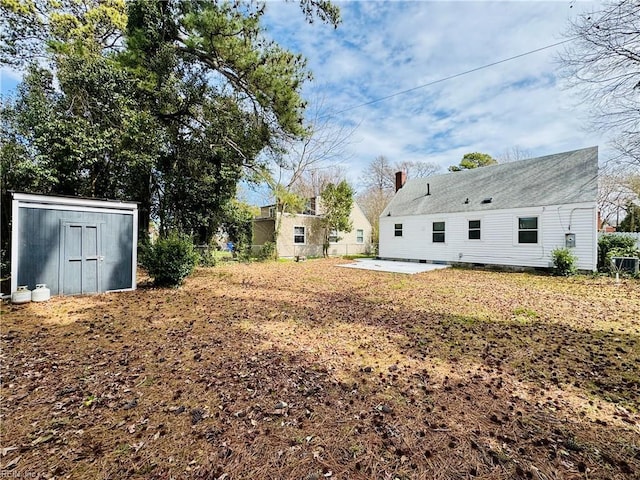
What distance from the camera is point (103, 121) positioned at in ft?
34.1

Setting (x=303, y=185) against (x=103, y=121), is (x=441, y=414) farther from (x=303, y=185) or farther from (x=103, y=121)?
(x=303, y=185)

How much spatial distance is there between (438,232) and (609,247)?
264 inches

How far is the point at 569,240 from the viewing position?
1141cm

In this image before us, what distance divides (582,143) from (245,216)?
17422mm

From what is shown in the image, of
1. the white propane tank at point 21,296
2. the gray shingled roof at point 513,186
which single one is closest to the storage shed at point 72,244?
the white propane tank at point 21,296

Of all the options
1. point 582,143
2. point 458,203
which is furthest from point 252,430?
point 582,143

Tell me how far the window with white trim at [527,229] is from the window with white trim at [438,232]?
356 cm

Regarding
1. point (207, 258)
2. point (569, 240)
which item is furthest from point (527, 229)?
point (207, 258)

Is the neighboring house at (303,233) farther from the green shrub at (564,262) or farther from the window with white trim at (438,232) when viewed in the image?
the green shrub at (564,262)

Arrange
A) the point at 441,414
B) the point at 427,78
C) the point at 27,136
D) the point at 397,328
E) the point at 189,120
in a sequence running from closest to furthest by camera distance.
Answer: the point at 441,414
the point at 397,328
the point at 27,136
the point at 427,78
the point at 189,120

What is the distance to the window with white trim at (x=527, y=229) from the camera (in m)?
12.3

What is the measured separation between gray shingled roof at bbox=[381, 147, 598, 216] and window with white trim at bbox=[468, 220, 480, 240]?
62 cm

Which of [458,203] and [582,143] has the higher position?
[582,143]

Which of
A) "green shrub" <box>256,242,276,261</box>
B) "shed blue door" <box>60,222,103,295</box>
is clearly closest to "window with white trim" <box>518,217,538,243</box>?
"green shrub" <box>256,242,276,261</box>
